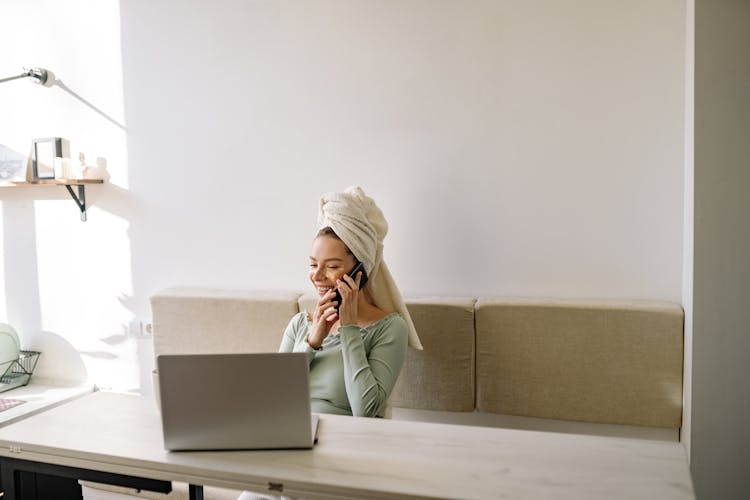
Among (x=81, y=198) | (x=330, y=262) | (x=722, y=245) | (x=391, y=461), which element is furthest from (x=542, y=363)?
(x=81, y=198)

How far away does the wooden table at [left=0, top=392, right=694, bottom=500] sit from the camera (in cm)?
117

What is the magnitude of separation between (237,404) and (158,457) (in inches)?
7.7

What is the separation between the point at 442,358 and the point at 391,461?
37.9 inches

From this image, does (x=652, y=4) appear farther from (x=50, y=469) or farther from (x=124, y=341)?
(x=124, y=341)

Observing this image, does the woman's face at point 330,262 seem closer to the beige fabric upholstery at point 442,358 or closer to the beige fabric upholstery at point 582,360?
the beige fabric upholstery at point 442,358

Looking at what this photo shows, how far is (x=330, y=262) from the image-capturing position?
1.99m

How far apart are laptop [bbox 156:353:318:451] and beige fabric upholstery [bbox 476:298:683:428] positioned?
1.00 m

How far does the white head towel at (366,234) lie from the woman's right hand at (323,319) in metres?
0.16

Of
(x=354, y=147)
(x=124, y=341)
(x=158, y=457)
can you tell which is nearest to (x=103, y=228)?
(x=124, y=341)

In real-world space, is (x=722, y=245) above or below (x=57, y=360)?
above

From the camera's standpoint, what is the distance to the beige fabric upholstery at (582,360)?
2004 millimetres

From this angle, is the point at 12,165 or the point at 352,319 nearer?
the point at 352,319

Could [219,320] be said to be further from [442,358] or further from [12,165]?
[12,165]

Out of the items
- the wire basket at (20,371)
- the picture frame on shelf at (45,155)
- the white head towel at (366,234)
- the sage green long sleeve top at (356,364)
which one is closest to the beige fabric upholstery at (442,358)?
the white head towel at (366,234)
